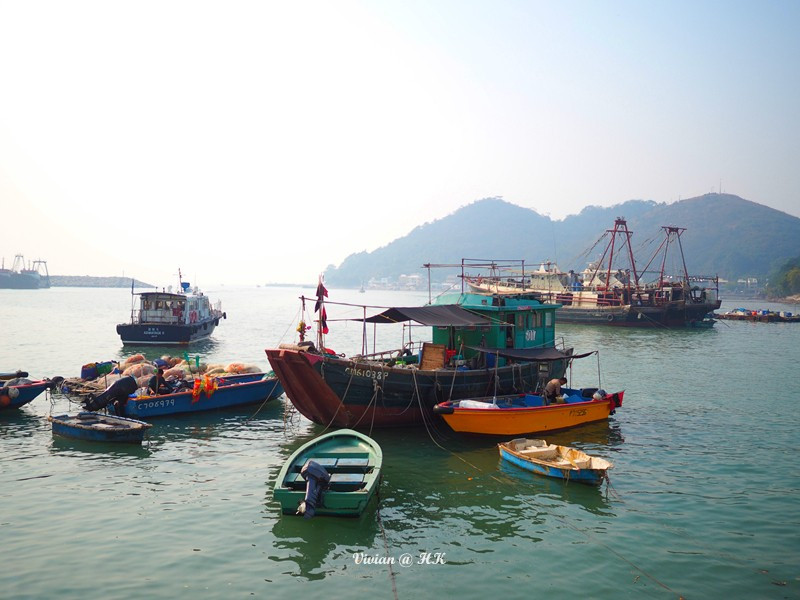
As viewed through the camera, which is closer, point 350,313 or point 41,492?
point 41,492

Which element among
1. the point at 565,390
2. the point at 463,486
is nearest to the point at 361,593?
the point at 463,486

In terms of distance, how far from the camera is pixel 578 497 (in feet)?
48.0

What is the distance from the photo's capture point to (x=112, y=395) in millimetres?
20484

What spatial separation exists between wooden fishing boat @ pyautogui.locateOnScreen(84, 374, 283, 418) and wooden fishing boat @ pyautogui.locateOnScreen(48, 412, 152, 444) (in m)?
1.35

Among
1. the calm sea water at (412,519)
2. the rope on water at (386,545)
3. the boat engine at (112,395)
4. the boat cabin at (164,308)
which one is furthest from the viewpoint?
the boat cabin at (164,308)

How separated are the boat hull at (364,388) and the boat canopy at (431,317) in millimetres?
1698

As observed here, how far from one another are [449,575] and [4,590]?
772 cm

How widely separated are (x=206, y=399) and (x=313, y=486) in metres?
11.8

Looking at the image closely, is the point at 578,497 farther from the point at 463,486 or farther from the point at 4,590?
the point at 4,590

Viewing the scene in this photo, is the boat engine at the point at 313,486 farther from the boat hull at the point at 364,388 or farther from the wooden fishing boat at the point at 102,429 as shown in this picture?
the wooden fishing boat at the point at 102,429

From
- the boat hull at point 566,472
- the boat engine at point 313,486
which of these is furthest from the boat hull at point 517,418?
the boat engine at point 313,486

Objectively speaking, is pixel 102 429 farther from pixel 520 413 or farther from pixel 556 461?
pixel 556 461

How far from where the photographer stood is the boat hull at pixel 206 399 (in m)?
21.5

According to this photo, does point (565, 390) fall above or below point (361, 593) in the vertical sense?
above
